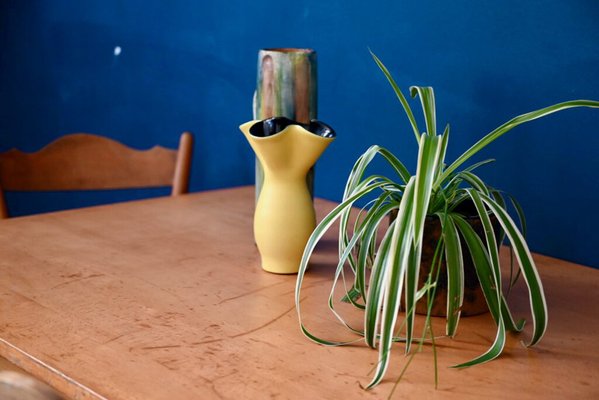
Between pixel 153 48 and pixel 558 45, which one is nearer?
pixel 558 45

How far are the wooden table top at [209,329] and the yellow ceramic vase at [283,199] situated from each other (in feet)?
0.14

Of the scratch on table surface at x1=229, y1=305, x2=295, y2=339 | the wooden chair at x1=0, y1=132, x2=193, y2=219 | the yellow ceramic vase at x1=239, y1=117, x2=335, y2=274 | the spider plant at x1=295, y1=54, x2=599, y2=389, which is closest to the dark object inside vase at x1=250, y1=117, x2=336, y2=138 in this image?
the yellow ceramic vase at x1=239, y1=117, x2=335, y2=274

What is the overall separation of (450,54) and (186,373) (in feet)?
3.04

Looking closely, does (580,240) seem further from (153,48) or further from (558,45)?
(153,48)

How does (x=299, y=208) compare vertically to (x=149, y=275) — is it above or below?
above

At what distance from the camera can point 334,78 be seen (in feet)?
5.96

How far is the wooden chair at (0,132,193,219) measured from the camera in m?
1.80

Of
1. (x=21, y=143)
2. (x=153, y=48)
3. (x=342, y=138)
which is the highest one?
(x=153, y=48)

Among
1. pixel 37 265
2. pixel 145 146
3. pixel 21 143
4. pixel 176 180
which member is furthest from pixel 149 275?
pixel 21 143

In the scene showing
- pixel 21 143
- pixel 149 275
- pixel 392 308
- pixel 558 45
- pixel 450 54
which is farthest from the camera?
pixel 21 143

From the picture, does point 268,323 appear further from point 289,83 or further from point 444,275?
point 289,83

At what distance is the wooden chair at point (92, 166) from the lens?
70.8 inches

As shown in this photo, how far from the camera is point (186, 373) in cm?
94

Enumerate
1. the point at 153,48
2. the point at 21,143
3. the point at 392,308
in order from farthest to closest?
the point at 21,143, the point at 153,48, the point at 392,308
